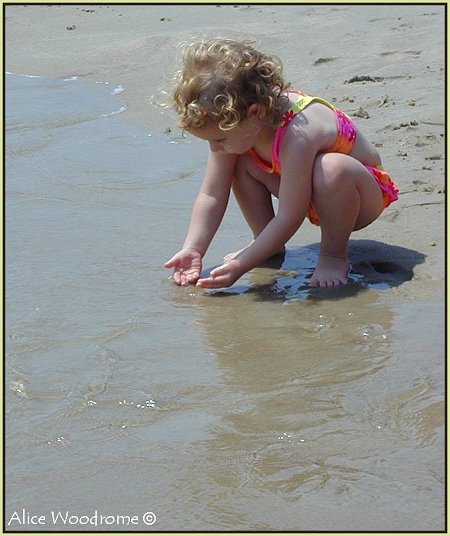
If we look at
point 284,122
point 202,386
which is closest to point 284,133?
point 284,122

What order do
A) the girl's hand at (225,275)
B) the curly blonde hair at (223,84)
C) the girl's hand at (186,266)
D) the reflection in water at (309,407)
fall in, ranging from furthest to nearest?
the girl's hand at (186,266) < the girl's hand at (225,275) < the curly blonde hair at (223,84) < the reflection in water at (309,407)

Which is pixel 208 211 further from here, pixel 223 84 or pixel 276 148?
pixel 223 84

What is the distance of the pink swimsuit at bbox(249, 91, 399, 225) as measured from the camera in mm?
3156

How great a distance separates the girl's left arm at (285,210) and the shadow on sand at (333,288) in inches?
3.3

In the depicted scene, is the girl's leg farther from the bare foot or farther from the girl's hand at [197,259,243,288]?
the girl's hand at [197,259,243,288]

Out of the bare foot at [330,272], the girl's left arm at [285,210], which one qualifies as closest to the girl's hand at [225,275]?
the girl's left arm at [285,210]

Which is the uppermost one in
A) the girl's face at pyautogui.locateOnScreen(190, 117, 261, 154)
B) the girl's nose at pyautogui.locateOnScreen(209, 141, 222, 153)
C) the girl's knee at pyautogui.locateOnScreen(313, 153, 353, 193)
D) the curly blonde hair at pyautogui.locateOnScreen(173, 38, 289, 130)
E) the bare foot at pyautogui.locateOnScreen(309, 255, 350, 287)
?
the curly blonde hair at pyautogui.locateOnScreen(173, 38, 289, 130)

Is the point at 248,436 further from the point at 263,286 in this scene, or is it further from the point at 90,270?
the point at 90,270

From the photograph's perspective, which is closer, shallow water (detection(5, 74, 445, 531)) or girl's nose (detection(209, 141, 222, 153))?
shallow water (detection(5, 74, 445, 531))

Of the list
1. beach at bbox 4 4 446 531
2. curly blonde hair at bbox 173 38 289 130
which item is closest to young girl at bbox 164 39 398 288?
curly blonde hair at bbox 173 38 289 130

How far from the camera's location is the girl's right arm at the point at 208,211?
3.30 m

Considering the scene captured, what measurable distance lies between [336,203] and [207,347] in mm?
710

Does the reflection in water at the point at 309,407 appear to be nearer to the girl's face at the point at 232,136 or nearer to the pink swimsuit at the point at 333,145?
the pink swimsuit at the point at 333,145

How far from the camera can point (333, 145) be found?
10.6ft
